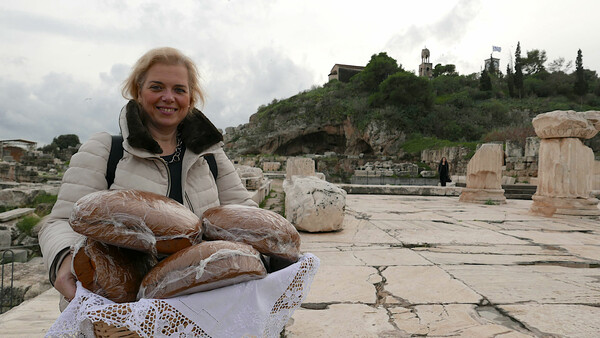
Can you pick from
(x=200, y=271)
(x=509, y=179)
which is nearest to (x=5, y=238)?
(x=200, y=271)

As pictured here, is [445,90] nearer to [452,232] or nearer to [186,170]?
[452,232]

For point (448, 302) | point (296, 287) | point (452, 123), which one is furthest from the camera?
point (452, 123)

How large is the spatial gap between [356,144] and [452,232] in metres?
34.0

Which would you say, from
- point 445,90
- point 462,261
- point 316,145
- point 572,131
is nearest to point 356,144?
point 316,145

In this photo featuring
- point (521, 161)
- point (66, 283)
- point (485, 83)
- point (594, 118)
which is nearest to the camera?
point (66, 283)

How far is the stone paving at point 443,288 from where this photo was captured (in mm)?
2047

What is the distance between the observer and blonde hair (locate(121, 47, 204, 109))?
147 cm

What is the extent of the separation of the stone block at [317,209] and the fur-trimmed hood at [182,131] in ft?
10.4

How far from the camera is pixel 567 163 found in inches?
264

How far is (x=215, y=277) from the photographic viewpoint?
0.93 meters

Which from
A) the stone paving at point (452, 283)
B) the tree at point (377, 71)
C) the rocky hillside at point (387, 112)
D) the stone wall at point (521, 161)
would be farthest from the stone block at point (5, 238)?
the tree at point (377, 71)

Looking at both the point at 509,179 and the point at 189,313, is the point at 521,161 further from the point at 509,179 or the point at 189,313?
the point at 189,313

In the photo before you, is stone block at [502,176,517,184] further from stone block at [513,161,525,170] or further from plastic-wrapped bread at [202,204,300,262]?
plastic-wrapped bread at [202,204,300,262]

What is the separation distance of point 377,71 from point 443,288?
40.1m
